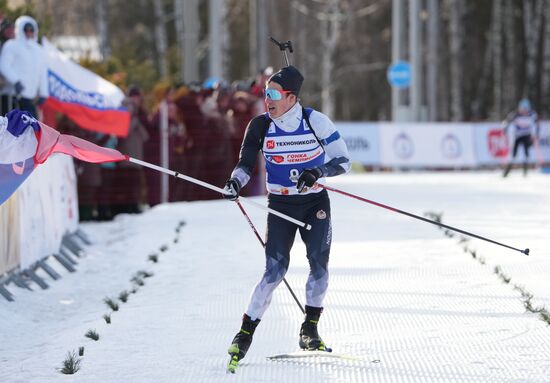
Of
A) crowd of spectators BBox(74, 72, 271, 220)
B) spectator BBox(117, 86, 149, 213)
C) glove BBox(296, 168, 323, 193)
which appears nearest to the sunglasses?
glove BBox(296, 168, 323, 193)

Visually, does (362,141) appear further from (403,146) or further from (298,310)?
(298,310)

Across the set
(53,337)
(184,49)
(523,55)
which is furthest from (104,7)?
(53,337)

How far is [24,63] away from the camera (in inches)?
566

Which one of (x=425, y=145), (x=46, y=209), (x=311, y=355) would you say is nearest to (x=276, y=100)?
(x=311, y=355)

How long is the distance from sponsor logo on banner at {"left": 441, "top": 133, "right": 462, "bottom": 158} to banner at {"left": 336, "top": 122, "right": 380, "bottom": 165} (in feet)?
5.79

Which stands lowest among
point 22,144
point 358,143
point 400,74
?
point 358,143

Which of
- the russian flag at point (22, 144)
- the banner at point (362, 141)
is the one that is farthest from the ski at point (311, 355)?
the banner at point (362, 141)

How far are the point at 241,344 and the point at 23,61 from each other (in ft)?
26.2

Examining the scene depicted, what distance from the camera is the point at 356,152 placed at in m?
31.0

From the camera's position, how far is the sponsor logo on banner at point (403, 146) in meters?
30.9

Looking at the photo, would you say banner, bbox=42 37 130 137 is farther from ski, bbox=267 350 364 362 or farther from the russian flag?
ski, bbox=267 350 364 362

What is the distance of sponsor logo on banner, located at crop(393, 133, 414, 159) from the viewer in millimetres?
30906

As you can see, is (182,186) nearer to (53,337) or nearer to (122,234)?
(122,234)

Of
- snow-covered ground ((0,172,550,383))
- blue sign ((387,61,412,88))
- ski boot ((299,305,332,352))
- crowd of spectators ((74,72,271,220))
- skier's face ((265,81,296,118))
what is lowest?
snow-covered ground ((0,172,550,383))
